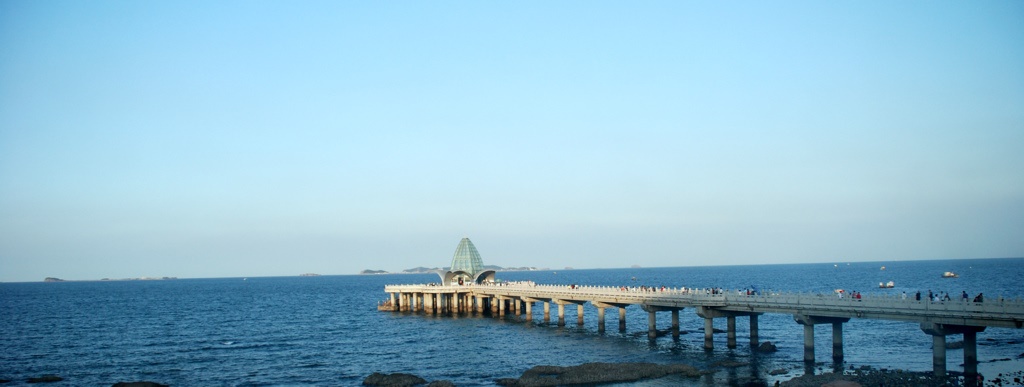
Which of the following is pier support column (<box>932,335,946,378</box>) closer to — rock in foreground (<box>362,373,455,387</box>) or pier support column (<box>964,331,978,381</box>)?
pier support column (<box>964,331,978,381</box>)

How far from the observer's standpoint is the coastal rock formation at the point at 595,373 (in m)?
45.8

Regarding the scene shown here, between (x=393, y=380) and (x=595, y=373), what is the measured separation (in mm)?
11512

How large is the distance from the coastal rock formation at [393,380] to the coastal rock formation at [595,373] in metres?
4.77

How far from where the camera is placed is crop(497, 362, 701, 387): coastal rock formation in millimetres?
45781

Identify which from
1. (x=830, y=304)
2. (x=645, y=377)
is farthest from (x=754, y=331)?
(x=645, y=377)

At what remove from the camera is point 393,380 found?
156ft

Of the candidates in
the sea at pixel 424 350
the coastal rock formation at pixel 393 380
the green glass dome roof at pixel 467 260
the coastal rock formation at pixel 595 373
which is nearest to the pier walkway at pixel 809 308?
the sea at pixel 424 350

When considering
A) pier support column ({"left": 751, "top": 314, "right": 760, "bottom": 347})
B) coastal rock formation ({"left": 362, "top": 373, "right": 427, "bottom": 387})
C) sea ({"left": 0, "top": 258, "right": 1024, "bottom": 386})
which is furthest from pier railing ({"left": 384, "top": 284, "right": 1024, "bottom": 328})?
coastal rock formation ({"left": 362, "top": 373, "right": 427, "bottom": 387})

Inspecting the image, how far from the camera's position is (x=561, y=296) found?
80188 mm

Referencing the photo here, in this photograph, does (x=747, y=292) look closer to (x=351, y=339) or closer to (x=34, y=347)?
(x=351, y=339)

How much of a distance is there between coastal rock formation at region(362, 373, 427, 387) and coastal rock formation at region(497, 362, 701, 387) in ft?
15.7

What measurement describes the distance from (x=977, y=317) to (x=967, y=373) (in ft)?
12.3

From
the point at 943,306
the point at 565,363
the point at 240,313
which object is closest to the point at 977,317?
the point at 943,306

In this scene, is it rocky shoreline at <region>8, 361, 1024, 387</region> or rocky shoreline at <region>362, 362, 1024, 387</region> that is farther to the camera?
rocky shoreline at <region>8, 361, 1024, 387</region>
